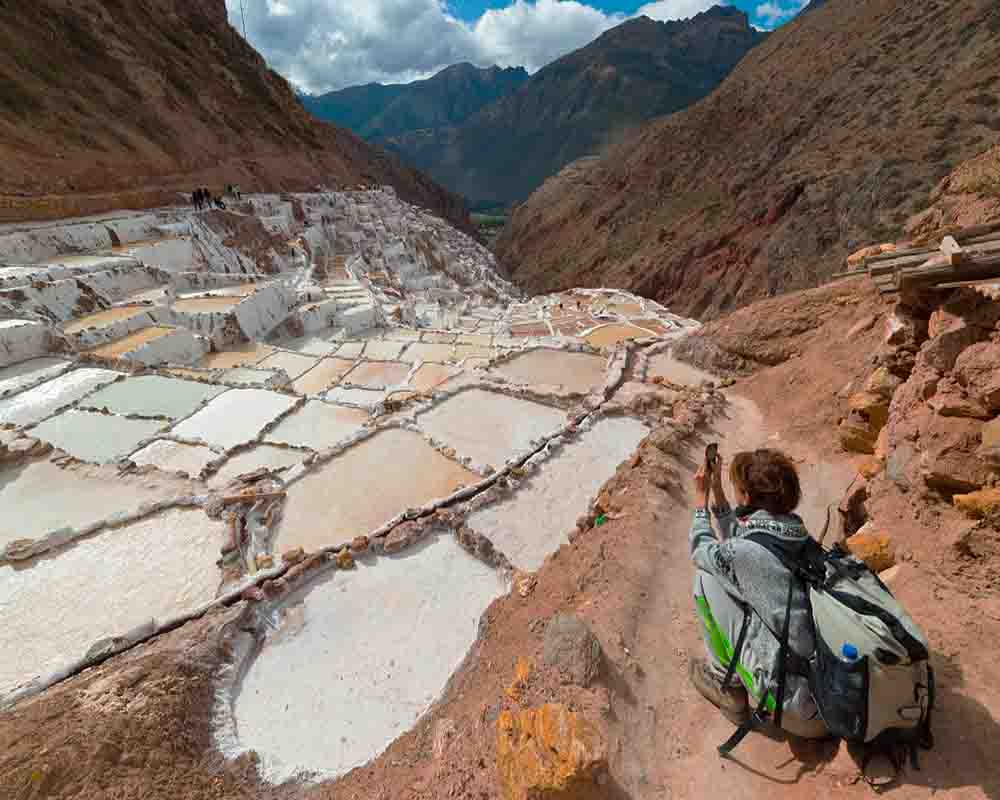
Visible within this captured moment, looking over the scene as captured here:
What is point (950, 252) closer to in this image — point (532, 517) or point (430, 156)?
point (532, 517)

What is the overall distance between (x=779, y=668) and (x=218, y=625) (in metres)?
4.97

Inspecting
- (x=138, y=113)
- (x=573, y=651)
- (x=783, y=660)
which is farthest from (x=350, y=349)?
(x=138, y=113)

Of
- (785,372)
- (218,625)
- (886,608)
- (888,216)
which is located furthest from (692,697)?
(888,216)

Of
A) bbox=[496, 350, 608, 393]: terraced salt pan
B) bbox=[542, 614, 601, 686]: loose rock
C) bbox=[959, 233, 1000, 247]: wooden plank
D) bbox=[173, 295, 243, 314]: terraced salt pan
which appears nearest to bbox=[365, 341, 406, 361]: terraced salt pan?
bbox=[173, 295, 243, 314]: terraced salt pan

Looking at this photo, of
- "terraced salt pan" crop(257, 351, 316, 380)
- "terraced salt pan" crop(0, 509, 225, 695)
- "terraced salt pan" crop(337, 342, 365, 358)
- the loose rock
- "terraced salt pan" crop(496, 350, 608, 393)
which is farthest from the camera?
"terraced salt pan" crop(337, 342, 365, 358)

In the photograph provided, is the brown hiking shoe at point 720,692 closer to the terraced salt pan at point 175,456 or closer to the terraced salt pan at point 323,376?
the terraced salt pan at point 175,456

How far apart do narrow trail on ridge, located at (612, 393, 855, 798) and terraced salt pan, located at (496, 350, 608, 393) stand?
7.28 m

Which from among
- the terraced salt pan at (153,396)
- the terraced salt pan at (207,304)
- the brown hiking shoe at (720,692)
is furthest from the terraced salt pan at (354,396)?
the brown hiking shoe at (720,692)

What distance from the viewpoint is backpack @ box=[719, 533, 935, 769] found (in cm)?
211

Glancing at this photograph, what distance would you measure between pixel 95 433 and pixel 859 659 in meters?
11.6

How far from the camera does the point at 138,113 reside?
109 feet

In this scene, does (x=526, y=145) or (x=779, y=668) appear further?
(x=526, y=145)

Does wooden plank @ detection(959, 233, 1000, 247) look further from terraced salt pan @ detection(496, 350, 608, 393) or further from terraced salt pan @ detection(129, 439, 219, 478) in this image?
terraced salt pan @ detection(129, 439, 219, 478)

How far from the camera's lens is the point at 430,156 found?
576ft
